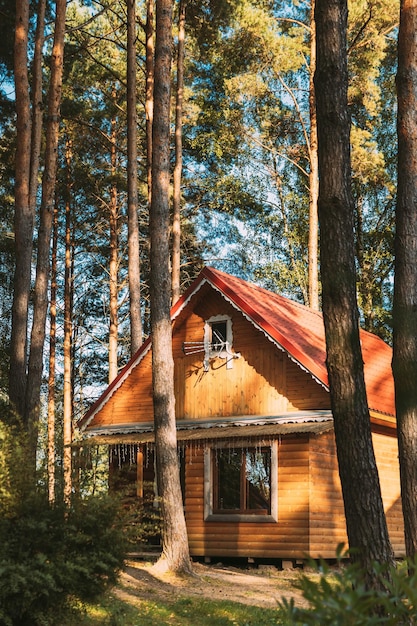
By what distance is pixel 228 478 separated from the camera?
18172mm

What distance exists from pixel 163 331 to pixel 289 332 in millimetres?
4208

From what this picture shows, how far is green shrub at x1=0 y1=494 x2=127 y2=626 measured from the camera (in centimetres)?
695

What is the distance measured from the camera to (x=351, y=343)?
7047mm

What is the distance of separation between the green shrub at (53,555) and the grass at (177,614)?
666 mm

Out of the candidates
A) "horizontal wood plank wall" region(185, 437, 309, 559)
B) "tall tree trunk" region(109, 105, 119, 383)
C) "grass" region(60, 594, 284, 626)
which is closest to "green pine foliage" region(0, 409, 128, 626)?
"grass" region(60, 594, 284, 626)

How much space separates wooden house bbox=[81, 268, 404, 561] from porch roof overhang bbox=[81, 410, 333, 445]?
28 millimetres

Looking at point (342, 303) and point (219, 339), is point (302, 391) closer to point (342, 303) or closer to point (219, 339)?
point (219, 339)

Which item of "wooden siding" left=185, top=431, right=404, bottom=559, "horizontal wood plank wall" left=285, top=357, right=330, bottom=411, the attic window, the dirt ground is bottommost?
the dirt ground

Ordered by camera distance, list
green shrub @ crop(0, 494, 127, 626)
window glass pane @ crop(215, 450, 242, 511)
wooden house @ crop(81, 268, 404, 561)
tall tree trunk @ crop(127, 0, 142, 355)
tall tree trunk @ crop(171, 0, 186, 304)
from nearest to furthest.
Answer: green shrub @ crop(0, 494, 127, 626)
wooden house @ crop(81, 268, 404, 561)
window glass pane @ crop(215, 450, 242, 511)
tall tree trunk @ crop(127, 0, 142, 355)
tall tree trunk @ crop(171, 0, 186, 304)

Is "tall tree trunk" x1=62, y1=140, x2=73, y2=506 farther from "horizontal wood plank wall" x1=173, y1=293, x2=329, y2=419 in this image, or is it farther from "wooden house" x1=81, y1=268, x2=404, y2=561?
"horizontal wood plank wall" x1=173, y1=293, x2=329, y2=419

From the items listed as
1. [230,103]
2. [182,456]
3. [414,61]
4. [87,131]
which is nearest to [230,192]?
[230,103]

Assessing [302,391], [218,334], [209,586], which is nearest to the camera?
[209,586]

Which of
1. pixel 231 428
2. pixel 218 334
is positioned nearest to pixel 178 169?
pixel 218 334

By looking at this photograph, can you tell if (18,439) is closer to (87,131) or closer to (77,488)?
(77,488)
